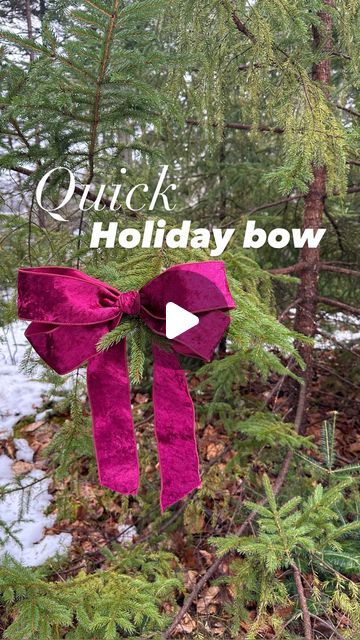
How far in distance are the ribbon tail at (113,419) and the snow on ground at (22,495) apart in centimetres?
78

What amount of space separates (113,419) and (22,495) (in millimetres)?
1401

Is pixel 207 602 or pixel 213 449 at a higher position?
pixel 213 449

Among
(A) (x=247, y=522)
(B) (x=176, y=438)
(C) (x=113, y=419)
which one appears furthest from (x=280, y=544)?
(C) (x=113, y=419)

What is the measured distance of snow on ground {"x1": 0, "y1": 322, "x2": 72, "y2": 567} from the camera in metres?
2.60

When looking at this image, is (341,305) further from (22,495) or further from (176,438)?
(22,495)

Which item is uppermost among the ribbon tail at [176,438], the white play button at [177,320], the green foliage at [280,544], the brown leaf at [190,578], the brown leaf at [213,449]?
the white play button at [177,320]

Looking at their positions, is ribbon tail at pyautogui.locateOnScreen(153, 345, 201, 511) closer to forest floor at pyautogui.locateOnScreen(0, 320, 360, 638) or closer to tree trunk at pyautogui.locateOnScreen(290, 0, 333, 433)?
forest floor at pyautogui.locateOnScreen(0, 320, 360, 638)

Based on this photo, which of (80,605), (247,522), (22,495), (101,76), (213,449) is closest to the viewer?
(101,76)

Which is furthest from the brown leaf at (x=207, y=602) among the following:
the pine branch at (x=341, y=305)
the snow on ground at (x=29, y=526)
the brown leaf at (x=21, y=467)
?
the brown leaf at (x=21, y=467)

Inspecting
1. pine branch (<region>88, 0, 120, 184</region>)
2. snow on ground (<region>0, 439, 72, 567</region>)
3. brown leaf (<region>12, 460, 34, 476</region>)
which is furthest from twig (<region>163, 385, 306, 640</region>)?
brown leaf (<region>12, 460, 34, 476</region>)

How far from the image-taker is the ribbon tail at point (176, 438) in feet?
3.17

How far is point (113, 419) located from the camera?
97 cm

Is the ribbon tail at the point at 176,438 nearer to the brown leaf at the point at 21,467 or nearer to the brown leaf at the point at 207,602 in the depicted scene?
the brown leaf at the point at 207,602

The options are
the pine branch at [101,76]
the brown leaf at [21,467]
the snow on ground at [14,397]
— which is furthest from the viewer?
the snow on ground at [14,397]
